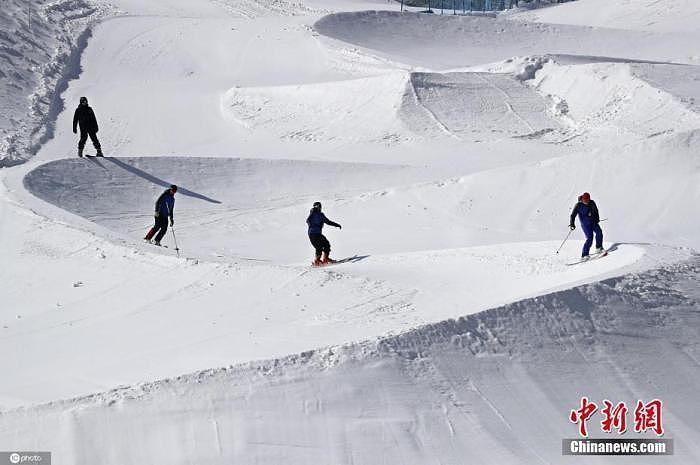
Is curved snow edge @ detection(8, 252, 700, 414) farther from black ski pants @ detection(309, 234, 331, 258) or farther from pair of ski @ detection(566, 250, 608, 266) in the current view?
black ski pants @ detection(309, 234, 331, 258)

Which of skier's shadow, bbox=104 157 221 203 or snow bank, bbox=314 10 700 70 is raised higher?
snow bank, bbox=314 10 700 70

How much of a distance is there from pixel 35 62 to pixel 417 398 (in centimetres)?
2340

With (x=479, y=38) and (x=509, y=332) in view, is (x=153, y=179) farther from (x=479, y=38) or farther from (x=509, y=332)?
(x=479, y=38)

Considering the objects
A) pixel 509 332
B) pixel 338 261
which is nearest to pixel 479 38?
pixel 338 261

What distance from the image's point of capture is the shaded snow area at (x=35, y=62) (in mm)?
24109

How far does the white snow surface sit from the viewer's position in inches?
341

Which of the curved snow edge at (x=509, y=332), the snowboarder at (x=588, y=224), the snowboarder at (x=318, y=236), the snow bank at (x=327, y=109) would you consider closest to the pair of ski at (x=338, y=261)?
the snowboarder at (x=318, y=236)

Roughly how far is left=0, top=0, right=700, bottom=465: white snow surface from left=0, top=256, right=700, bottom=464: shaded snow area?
0.02 m

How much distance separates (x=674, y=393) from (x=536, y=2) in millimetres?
37728

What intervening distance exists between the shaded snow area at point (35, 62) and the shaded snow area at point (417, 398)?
14657 millimetres

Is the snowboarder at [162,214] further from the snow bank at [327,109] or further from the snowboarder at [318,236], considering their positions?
the snow bank at [327,109]

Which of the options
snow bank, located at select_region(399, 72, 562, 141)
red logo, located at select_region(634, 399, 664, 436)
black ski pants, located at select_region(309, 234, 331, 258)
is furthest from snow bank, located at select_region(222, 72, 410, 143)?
red logo, located at select_region(634, 399, 664, 436)

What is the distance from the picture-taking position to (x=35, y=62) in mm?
29312

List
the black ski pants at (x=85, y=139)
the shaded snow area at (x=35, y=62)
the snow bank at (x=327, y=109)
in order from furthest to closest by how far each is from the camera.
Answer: the shaded snow area at (x=35, y=62) < the snow bank at (x=327, y=109) < the black ski pants at (x=85, y=139)
